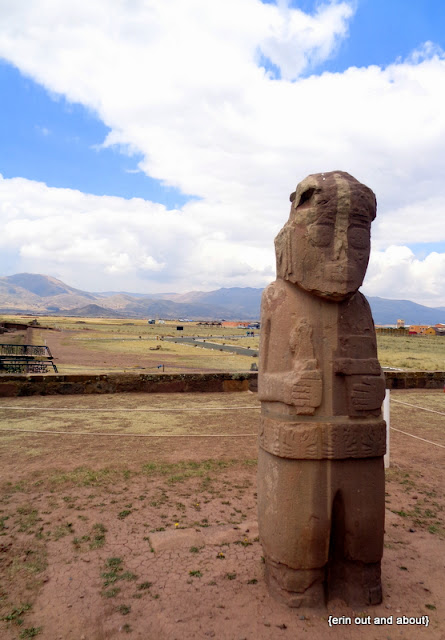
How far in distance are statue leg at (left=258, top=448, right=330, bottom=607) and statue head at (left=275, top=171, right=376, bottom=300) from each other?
1484 millimetres

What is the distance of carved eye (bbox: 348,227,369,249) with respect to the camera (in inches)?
149

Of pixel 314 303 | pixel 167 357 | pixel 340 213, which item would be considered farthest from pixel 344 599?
pixel 167 357

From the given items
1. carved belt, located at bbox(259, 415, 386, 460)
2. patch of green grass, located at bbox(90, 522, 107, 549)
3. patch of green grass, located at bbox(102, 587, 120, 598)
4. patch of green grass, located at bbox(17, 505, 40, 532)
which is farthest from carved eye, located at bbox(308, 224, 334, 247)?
patch of green grass, located at bbox(17, 505, 40, 532)

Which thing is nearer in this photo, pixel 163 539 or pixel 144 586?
pixel 144 586

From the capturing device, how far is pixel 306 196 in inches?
155

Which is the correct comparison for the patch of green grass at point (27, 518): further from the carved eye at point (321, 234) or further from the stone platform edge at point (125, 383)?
the stone platform edge at point (125, 383)

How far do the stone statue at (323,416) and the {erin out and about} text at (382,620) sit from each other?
0.17 m

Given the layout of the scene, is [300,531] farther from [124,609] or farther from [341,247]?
[341,247]

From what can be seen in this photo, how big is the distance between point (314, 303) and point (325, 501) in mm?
1628

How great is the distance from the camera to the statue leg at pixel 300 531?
358 cm

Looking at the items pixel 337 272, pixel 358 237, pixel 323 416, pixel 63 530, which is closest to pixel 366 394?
pixel 323 416

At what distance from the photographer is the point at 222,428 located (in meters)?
8.60

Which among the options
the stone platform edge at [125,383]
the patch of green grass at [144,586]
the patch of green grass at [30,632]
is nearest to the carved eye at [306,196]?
the patch of green grass at [144,586]

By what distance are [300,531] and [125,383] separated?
845cm
